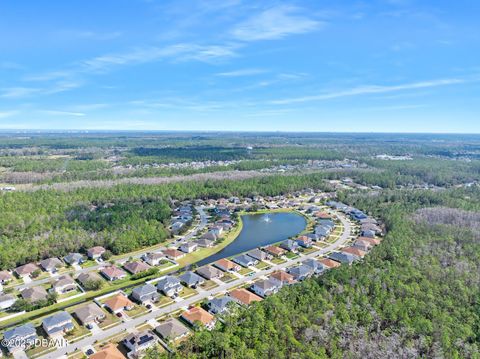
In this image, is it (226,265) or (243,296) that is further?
(226,265)

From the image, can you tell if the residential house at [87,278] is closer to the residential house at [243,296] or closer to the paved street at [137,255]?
the paved street at [137,255]

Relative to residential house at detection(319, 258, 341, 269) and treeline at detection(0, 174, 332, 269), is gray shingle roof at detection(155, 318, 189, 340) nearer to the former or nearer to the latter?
treeline at detection(0, 174, 332, 269)

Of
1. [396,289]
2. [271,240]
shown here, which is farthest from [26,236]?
[396,289]

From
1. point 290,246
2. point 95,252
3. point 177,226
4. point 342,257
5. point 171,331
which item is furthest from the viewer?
point 177,226

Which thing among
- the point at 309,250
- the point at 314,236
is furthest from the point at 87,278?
the point at 314,236

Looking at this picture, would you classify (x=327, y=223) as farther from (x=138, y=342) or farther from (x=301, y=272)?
(x=138, y=342)

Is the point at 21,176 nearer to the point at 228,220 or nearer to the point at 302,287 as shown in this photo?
the point at 228,220

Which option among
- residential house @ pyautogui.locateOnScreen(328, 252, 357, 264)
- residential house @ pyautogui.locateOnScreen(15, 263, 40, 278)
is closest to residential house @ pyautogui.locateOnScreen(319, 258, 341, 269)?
residential house @ pyautogui.locateOnScreen(328, 252, 357, 264)
